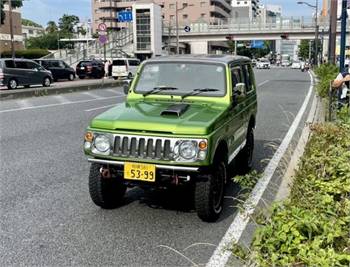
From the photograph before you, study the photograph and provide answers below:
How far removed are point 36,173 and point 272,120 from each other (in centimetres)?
788

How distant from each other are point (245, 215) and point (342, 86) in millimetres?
7252

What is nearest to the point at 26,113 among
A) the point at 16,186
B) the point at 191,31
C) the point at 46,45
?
the point at 16,186

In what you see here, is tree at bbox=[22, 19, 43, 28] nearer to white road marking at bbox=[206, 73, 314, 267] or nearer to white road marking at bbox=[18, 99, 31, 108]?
white road marking at bbox=[18, 99, 31, 108]

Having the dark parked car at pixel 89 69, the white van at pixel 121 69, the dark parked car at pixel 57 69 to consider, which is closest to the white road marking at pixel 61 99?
the dark parked car at pixel 57 69

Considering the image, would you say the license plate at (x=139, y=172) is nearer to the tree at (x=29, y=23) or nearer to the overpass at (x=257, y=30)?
the overpass at (x=257, y=30)

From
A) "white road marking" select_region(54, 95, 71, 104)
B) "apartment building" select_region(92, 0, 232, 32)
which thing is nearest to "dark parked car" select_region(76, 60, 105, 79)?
"white road marking" select_region(54, 95, 71, 104)

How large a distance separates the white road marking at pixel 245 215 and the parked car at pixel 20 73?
18.8 metres

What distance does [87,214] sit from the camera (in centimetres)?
523

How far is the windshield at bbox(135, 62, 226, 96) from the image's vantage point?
6.00m

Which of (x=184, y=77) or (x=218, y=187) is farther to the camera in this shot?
(x=184, y=77)

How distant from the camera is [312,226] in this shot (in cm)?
294

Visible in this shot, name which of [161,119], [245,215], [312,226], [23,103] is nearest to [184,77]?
[161,119]

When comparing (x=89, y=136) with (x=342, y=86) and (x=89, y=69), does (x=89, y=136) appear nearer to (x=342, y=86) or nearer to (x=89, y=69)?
(x=342, y=86)

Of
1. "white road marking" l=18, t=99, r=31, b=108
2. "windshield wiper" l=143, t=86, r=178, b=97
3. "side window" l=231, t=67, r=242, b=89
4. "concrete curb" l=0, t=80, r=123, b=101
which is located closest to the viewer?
"windshield wiper" l=143, t=86, r=178, b=97
